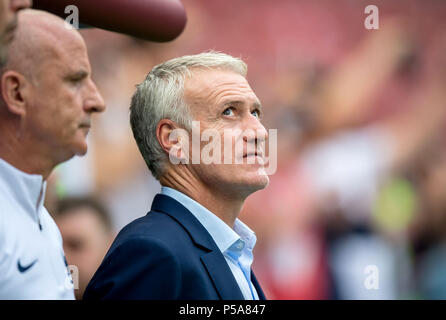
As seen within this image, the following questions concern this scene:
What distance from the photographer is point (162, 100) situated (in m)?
1.47

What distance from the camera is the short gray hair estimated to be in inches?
57.7

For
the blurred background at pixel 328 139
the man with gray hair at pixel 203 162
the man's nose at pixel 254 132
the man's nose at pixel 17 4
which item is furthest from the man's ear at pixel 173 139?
the blurred background at pixel 328 139

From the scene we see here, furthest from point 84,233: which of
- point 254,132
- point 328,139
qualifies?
point 328,139

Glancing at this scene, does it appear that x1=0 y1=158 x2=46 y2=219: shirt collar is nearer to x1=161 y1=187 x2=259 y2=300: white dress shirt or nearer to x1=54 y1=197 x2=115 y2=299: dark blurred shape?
x1=161 y1=187 x2=259 y2=300: white dress shirt

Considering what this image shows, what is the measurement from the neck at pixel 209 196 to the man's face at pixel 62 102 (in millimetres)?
494

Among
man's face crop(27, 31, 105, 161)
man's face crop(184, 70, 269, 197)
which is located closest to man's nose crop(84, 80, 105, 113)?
man's face crop(27, 31, 105, 161)

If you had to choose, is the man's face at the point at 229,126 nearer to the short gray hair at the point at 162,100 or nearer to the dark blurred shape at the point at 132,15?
the short gray hair at the point at 162,100

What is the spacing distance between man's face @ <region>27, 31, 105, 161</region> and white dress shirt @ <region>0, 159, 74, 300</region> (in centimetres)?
6

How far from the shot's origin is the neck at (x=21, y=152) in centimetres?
95

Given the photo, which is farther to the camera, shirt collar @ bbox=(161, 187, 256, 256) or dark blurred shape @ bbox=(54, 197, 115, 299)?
dark blurred shape @ bbox=(54, 197, 115, 299)

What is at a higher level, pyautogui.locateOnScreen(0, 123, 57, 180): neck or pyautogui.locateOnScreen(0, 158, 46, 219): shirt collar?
pyautogui.locateOnScreen(0, 123, 57, 180): neck

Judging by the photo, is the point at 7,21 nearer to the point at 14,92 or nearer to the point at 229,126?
the point at 14,92
